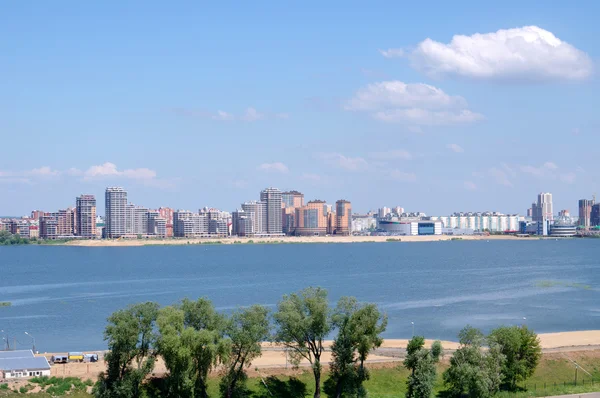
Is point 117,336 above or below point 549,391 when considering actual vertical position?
above

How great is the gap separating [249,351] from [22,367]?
41.3 feet

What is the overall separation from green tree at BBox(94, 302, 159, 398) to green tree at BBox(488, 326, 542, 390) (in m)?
18.8

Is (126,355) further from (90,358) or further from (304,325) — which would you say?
(304,325)

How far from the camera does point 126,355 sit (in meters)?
37.5

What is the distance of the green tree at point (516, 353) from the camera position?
41.6 m

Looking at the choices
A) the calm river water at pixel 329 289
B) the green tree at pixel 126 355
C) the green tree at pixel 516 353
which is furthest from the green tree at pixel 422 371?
the calm river water at pixel 329 289

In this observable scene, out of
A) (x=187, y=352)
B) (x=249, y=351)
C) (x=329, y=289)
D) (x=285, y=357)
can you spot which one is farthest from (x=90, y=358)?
(x=329, y=289)

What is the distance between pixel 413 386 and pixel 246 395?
8.85 metres

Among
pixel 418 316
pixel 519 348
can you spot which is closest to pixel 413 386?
pixel 519 348

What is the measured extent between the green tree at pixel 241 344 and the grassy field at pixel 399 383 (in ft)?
3.43

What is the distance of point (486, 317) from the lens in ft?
224

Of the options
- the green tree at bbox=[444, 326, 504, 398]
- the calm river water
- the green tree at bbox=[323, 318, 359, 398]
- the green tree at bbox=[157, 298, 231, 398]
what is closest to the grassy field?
the green tree at bbox=[323, 318, 359, 398]

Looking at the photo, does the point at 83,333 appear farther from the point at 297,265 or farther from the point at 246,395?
the point at 297,265

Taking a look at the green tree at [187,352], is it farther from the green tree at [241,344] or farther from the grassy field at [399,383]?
the grassy field at [399,383]
